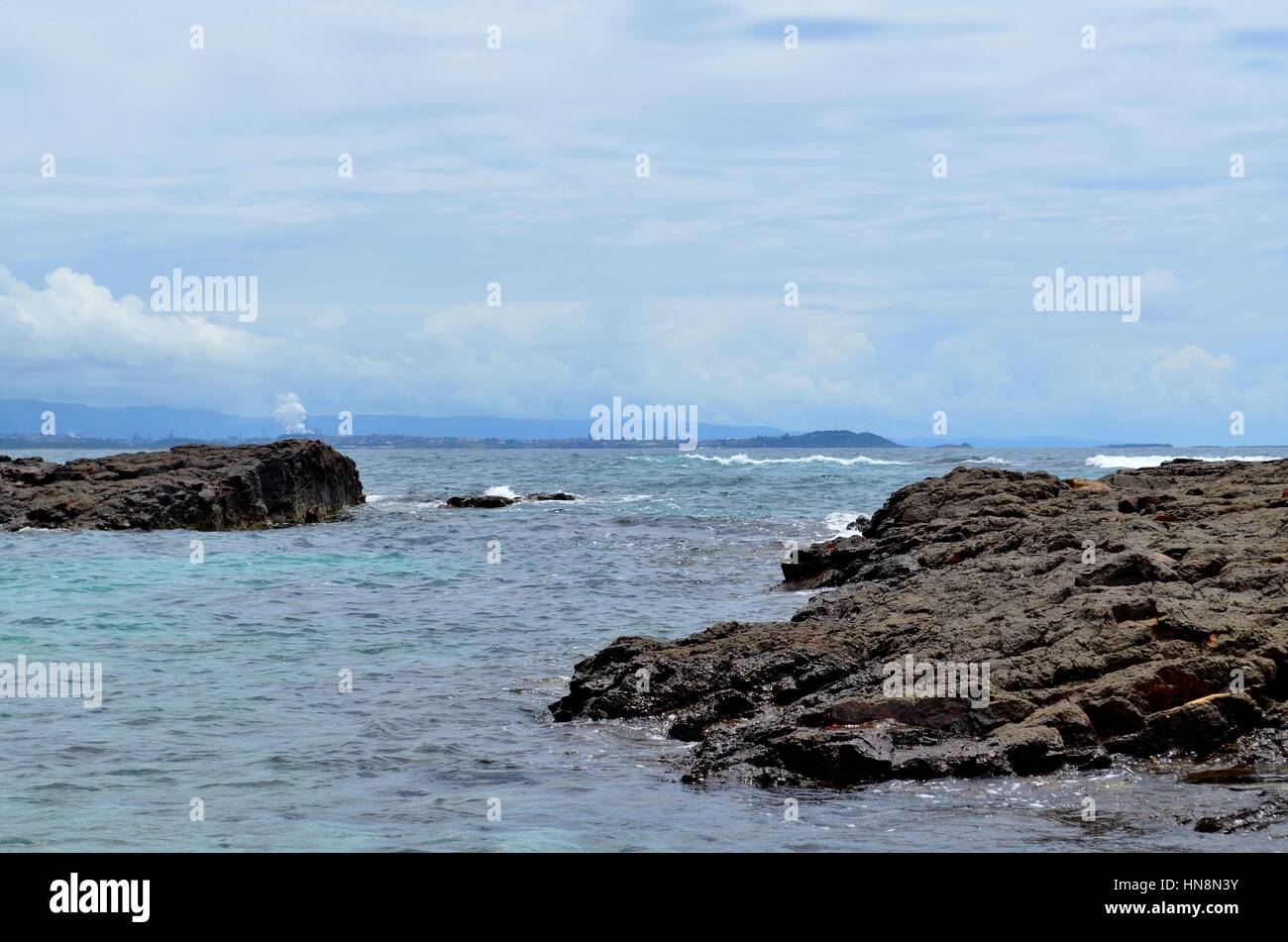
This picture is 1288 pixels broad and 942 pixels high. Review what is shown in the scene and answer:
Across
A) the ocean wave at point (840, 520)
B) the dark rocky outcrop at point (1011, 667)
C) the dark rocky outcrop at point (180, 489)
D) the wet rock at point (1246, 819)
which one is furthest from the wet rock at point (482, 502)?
the wet rock at point (1246, 819)

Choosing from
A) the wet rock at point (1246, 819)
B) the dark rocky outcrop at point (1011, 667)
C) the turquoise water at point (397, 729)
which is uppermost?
the dark rocky outcrop at point (1011, 667)

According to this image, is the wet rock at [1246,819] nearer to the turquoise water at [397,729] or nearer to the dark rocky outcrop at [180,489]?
the turquoise water at [397,729]

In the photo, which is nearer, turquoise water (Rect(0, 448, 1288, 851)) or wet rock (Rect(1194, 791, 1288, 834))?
wet rock (Rect(1194, 791, 1288, 834))

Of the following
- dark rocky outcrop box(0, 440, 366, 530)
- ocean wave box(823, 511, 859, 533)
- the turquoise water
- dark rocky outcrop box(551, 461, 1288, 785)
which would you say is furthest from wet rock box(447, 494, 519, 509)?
dark rocky outcrop box(551, 461, 1288, 785)

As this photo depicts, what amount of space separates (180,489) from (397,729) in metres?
27.4

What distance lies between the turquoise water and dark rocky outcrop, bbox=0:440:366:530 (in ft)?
17.9

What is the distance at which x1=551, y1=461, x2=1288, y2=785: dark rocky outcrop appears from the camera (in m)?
10.4

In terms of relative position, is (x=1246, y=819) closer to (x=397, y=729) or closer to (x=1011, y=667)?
(x=1011, y=667)

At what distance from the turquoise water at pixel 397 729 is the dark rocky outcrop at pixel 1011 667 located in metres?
0.42

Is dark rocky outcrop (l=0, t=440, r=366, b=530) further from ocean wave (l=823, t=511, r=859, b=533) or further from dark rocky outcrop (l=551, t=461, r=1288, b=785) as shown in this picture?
dark rocky outcrop (l=551, t=461, r=1288, b=785)

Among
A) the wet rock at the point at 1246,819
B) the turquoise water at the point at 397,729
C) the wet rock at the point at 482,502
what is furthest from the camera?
the wet rock at the point at 482,502

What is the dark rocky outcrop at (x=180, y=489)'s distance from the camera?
35969 millimetres
